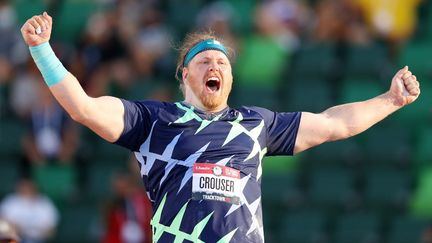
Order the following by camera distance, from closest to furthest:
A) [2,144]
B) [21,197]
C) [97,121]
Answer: [97,121], [21,197], [2,144]

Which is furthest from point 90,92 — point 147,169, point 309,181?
point 147,169

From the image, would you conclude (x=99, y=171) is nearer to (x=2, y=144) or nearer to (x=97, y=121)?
(x=2, y=144)

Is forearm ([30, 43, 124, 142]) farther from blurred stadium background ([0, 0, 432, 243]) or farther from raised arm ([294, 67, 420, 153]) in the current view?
blurred stadium background ([0, 0, 432, 243])

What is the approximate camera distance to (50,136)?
13.8 meters

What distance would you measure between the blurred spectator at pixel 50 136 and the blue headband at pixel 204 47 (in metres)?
6.99

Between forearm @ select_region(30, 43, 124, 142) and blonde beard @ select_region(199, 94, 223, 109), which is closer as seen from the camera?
forearm @ select_region(30, 43, 124, 142)

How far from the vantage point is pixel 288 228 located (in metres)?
13.2

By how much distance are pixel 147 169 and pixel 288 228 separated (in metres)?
6.78

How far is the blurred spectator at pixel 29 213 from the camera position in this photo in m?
13.0

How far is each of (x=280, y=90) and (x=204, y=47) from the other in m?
7.52

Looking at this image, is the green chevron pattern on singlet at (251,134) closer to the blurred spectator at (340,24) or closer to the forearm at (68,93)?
the forearm at (68,93)

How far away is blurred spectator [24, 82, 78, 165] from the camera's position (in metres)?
13.8

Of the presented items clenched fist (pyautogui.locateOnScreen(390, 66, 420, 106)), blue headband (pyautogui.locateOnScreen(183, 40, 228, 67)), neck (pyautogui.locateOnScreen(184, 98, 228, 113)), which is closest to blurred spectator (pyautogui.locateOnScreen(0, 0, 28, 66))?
blue headband (pyautogui.locateOnScreen(183, 40, 228, 67))

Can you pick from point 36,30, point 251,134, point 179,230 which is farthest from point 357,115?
point 36,30
